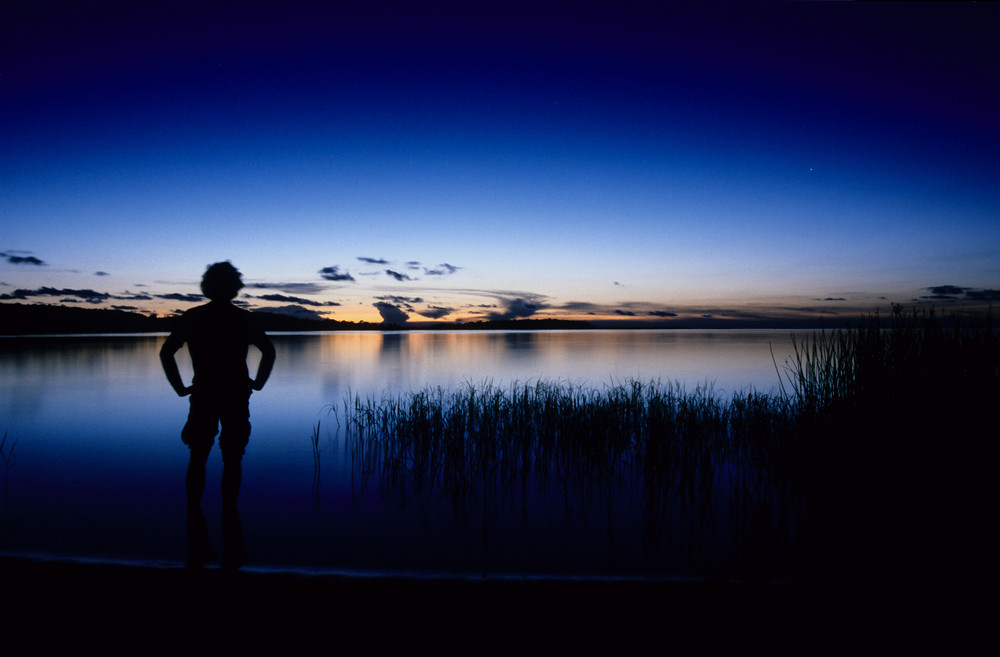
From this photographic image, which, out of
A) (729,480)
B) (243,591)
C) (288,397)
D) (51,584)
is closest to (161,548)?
(51,584)

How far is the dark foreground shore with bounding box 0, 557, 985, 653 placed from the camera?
275 cm

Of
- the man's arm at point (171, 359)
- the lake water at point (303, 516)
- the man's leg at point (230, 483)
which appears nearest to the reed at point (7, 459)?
the lake water at point (303, 516)

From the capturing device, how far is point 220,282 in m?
4.08

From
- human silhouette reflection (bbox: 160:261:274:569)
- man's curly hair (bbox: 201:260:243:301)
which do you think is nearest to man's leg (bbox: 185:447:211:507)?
human silhouette reflection (bbox: 160:261:274:569)

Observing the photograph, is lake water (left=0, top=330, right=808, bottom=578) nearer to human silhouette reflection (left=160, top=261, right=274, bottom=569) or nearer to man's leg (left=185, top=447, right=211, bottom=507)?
man's leg (left=185, top=447, right=211, bottom=507)

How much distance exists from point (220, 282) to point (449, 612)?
323 centimetres

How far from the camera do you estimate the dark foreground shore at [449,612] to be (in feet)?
9.04

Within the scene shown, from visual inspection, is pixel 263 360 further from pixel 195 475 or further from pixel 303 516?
pixel 303 516

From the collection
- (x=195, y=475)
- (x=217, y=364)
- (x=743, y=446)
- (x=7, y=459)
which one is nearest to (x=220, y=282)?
(x=217, y=364)

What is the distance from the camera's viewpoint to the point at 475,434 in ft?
29.7

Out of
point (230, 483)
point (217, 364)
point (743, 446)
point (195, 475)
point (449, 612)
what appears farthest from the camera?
point (743, 446)

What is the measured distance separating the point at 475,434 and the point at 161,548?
5000 mm

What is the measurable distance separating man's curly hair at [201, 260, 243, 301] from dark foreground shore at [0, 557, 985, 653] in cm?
215

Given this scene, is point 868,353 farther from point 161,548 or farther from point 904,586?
point 161,548
